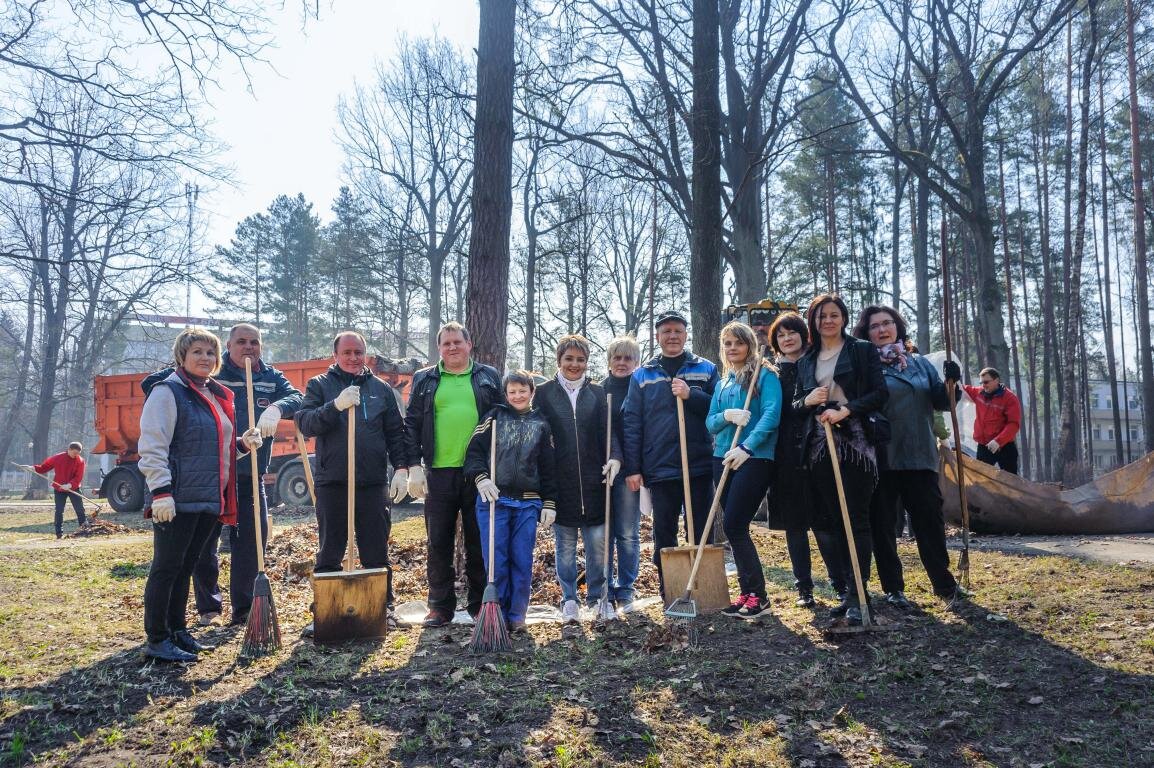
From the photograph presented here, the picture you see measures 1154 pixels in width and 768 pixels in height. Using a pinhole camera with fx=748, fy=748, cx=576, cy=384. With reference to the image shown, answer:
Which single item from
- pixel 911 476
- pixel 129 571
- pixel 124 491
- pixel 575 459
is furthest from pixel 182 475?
pixel 124 491

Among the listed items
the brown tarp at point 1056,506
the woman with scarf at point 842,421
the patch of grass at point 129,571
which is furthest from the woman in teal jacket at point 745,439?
the patch of grass at point 129,571

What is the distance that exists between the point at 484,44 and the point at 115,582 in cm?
615

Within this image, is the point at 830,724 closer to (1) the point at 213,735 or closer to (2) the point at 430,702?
(2) the point at 430,702

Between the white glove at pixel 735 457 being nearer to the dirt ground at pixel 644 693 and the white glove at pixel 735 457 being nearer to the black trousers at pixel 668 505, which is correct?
the black trousers at pixel 668 505

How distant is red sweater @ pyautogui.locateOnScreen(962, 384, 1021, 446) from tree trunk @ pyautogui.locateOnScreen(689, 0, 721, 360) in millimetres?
3298

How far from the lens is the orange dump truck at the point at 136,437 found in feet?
46.5

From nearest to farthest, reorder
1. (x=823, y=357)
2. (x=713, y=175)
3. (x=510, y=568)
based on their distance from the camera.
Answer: (x=823, y=357)
(x=510, y=568)
(x=713, y=175)

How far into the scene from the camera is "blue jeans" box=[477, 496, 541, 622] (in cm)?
495

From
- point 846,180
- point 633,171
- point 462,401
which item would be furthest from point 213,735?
point 846,180

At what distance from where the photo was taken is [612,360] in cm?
572

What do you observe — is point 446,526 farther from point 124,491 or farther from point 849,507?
point 124,491

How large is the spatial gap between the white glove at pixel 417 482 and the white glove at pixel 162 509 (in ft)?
4.63

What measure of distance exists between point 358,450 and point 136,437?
1284 centimetres

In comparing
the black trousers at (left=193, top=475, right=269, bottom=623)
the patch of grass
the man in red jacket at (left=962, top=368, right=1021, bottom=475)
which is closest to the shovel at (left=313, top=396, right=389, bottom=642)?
the black trousers at (left=193, top=475, right=269, bottom=623)
